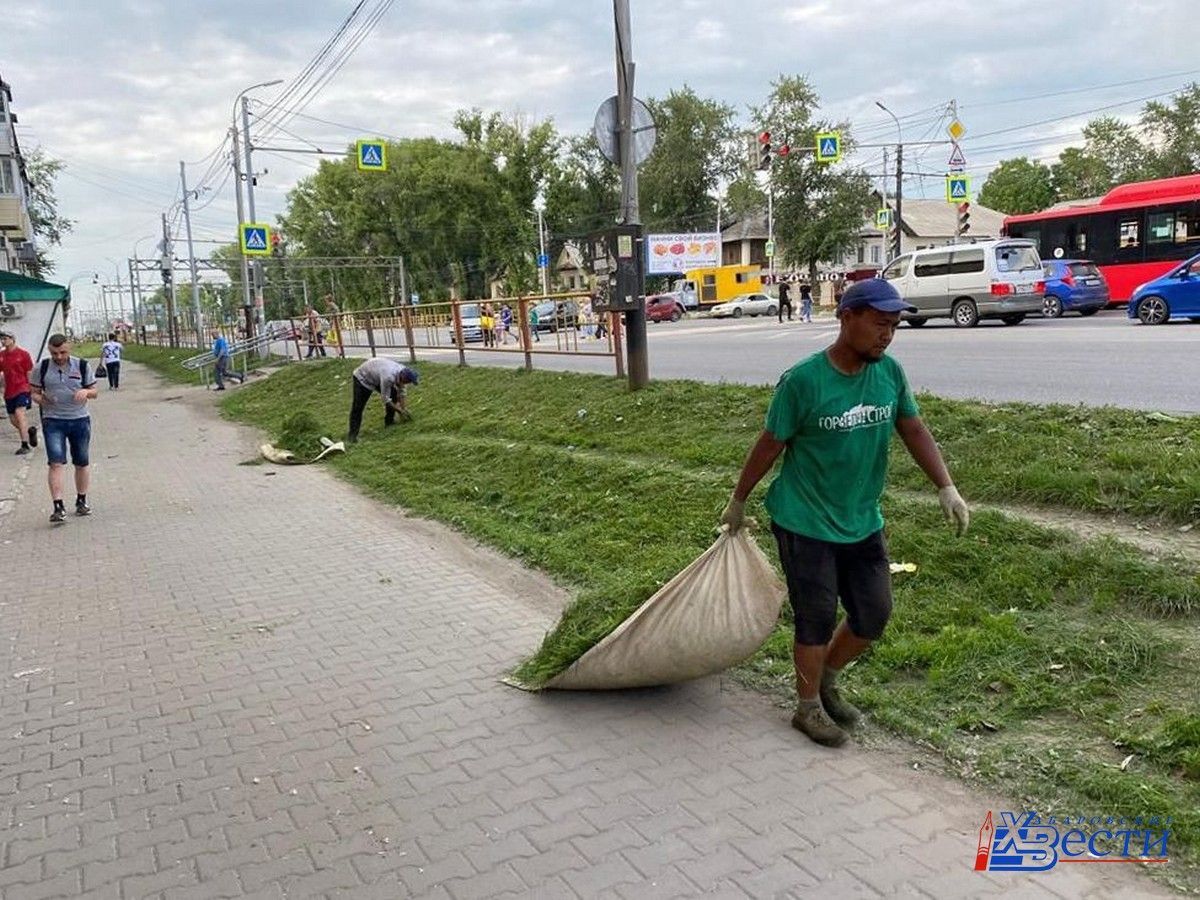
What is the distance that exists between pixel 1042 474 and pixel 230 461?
9672mm

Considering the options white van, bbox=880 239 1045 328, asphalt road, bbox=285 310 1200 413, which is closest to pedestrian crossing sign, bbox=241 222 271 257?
asphalt road, bbox=285 310 1200 413

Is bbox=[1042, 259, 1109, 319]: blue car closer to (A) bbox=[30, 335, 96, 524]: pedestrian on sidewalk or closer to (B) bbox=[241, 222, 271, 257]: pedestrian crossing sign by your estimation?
(A) bbox=[30, 335, 96, 524]: pedestrian on sidewalk

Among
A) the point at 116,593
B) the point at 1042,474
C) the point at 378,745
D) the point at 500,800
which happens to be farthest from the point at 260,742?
the point at 1042,474

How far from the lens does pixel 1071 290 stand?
22.0 meters

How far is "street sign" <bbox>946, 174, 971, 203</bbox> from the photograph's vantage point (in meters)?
29.8

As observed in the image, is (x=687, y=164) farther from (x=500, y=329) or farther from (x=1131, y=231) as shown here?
(x=500, y=329)

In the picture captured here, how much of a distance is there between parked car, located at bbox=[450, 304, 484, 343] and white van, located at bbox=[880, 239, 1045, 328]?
9.46m

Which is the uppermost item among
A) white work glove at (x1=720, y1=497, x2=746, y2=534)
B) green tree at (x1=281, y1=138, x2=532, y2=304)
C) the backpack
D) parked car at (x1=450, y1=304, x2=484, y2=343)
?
green tree at (x1=281, y1=138, x2=532, y2=304)

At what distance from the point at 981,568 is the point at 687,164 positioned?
218 feet

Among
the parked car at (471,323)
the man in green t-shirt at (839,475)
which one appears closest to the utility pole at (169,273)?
the parked car at (471,323)

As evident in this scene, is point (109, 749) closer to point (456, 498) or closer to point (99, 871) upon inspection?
point (99, 871)

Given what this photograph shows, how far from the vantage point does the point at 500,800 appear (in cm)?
312

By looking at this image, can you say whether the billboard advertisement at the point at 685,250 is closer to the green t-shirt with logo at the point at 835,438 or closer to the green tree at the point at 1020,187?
the green tree at the point at 1020,187

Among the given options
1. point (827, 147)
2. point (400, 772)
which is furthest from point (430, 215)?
point (400, 772)
